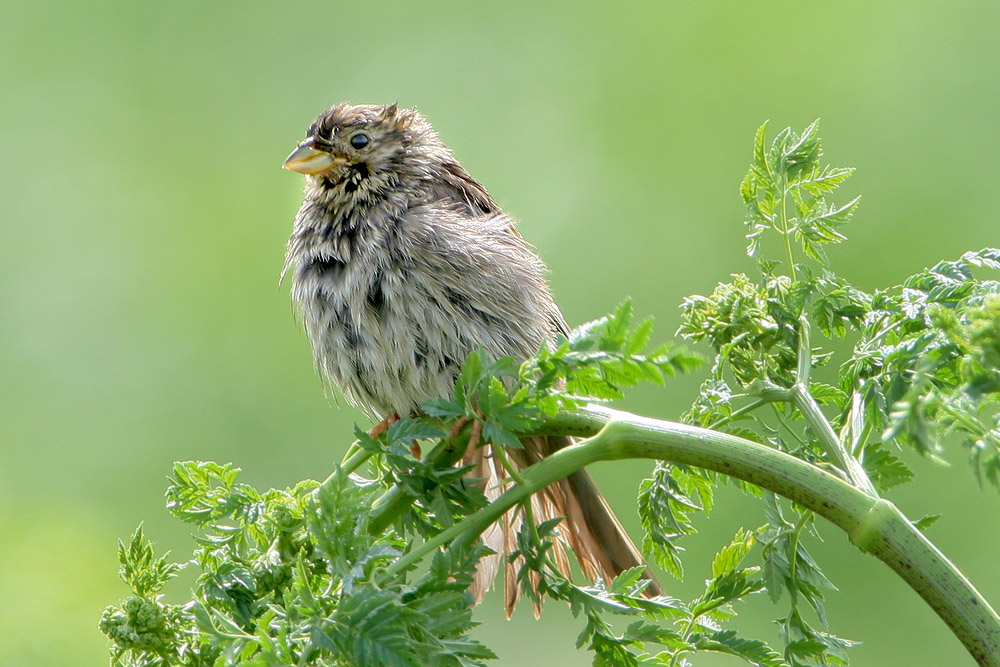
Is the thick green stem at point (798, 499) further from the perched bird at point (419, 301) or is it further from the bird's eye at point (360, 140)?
the bird's eye at point (360, 140)

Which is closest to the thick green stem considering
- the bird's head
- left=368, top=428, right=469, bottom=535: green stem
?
left=368, top=428, right=469, bottom=535: green stem

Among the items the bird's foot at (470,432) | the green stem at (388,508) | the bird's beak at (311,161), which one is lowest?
the green stem at (388,508)

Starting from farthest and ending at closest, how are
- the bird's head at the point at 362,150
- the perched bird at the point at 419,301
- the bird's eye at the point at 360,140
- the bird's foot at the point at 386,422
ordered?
the bird's eye at the point at 360,140 → the bird's head at the point at 362,150 → the bird's foot at the point at 386,422 → the perched bird at the point at 419,301

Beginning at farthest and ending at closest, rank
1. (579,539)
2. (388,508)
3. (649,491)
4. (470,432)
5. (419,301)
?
(419,301)
(579,539)
(470,432)
(649,491)
(388,508)

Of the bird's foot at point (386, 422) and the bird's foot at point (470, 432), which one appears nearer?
the bird's foot at point (470, 432)

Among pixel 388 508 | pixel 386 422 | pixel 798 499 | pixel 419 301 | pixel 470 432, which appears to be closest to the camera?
pixel 798 499

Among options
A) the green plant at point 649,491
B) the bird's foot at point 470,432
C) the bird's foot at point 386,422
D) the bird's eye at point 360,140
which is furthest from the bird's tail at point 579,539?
the bird's eye at point 360,140

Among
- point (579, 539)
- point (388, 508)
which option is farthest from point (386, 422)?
point (388, 508)

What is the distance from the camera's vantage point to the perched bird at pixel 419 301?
315 cm

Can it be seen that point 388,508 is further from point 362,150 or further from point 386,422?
point 362,150

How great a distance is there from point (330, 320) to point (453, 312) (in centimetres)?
38

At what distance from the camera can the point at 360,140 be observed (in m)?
4.02

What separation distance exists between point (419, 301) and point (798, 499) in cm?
189

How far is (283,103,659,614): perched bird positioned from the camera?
3.15 m
